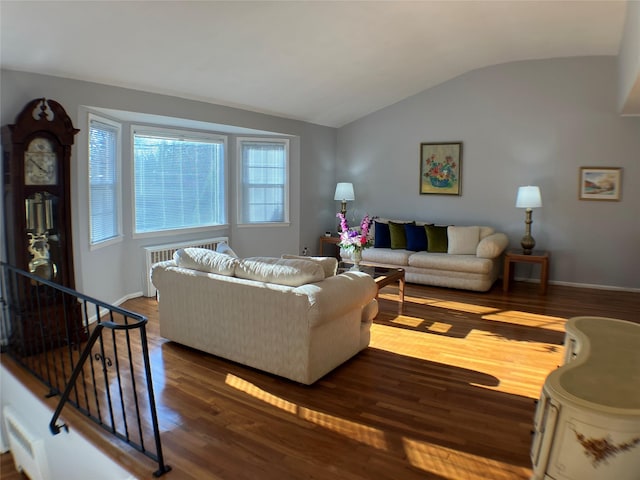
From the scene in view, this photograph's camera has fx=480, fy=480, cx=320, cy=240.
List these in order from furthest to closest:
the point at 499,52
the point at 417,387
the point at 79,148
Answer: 1. the point at 499,52
2. the point at 79,148
3. the point at 417,387

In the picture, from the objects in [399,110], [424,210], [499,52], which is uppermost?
[499,52]

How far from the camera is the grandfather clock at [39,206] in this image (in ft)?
12.2

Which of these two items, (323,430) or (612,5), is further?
(612,5)

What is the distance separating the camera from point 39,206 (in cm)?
392

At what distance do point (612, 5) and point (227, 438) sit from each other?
4973 millimetres

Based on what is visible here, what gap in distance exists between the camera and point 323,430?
9.39 feet

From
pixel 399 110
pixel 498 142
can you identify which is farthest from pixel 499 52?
pixel 399 110

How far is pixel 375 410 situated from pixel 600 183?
16.5 ft

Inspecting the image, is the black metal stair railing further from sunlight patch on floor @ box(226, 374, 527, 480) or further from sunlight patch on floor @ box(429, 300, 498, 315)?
sunlight patch on floor @ box(429, 300, 498, 315)

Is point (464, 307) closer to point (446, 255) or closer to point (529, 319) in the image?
point (529, 319)

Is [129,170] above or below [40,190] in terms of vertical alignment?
above

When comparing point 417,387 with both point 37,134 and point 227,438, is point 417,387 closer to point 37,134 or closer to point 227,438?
point 227,438

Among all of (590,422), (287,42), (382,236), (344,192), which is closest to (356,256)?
(382,236)

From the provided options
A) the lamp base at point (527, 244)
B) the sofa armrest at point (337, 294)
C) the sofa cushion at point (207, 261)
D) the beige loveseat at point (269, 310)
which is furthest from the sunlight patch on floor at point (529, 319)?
the sofa cushion at point (207, 261)
